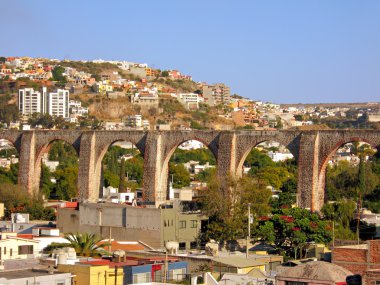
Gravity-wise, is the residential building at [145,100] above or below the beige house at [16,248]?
above

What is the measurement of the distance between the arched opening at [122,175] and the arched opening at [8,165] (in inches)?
223

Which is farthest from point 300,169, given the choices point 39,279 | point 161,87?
point 161,87

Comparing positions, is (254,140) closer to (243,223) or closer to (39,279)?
(243,223)

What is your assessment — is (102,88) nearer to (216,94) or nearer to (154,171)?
(216,94)

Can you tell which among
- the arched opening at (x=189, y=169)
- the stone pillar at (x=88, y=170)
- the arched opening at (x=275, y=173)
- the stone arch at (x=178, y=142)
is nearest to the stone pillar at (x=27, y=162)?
the stone pillar at (x=88, y=170)

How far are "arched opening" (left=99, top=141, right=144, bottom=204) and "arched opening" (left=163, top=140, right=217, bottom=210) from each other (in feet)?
7.92

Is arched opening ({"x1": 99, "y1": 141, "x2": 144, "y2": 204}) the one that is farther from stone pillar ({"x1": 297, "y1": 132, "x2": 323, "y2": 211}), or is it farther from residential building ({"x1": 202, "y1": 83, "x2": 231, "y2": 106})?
residential building ({"x1": 202, "y1": 83, "x2": 231, "y2": 106})

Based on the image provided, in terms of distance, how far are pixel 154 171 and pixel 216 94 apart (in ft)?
378

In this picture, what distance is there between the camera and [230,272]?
73.0 ft

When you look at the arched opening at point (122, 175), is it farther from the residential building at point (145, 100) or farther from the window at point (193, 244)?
the residential building at point (145, 100)

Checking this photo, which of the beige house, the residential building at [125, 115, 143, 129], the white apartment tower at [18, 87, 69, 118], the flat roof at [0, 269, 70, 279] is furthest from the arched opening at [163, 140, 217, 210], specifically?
the flat roof at [0, 269, 70, 279]

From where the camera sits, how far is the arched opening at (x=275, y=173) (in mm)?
44884

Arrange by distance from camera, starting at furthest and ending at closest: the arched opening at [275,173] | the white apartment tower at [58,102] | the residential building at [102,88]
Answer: the residential building at [102,88] < the white apartment tower at [58,102] < the arched opening at [275,173]

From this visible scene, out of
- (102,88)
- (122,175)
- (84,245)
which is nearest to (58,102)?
(102,88)
